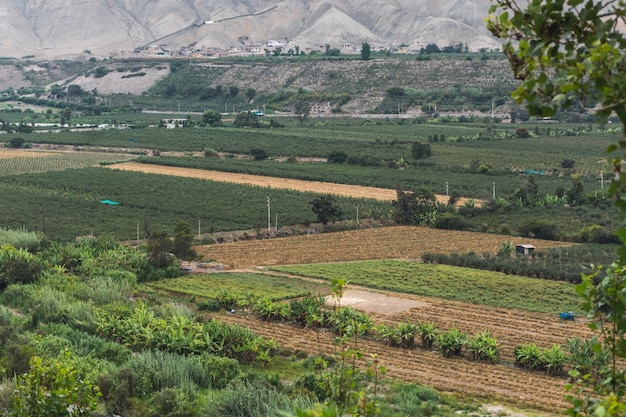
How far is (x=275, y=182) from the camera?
5950 centimetres

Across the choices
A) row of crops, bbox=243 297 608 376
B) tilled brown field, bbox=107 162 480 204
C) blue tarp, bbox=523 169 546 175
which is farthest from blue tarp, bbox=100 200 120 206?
blue tarp, bbox=523 169 546 175

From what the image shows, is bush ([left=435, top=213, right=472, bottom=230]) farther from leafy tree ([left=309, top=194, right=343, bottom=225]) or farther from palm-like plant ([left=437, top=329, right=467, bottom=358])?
palm-like plant ([left=437, top=329, right=467, bottom=358])

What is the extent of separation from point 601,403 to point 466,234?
3876 centimetres

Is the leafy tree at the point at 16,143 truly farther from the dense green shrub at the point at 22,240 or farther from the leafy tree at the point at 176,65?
the leafy tree at the point at 176,65

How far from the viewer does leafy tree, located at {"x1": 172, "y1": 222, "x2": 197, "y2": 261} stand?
3534 centimetres

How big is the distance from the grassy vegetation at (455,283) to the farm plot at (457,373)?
391 cm

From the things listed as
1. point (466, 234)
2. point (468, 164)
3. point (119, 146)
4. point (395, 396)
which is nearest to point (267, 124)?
point (119, 146)

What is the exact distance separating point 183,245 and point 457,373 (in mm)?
16420

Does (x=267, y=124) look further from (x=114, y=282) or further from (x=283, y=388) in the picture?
(x=283, y=388)

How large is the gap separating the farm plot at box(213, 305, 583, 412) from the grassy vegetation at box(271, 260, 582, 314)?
12.8 ft

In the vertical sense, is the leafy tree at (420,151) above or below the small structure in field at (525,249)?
above

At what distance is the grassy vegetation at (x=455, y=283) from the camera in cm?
2980

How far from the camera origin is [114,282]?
99.6 feet

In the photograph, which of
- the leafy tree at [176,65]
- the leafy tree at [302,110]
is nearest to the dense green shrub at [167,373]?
the leafy tree at [302,110]
